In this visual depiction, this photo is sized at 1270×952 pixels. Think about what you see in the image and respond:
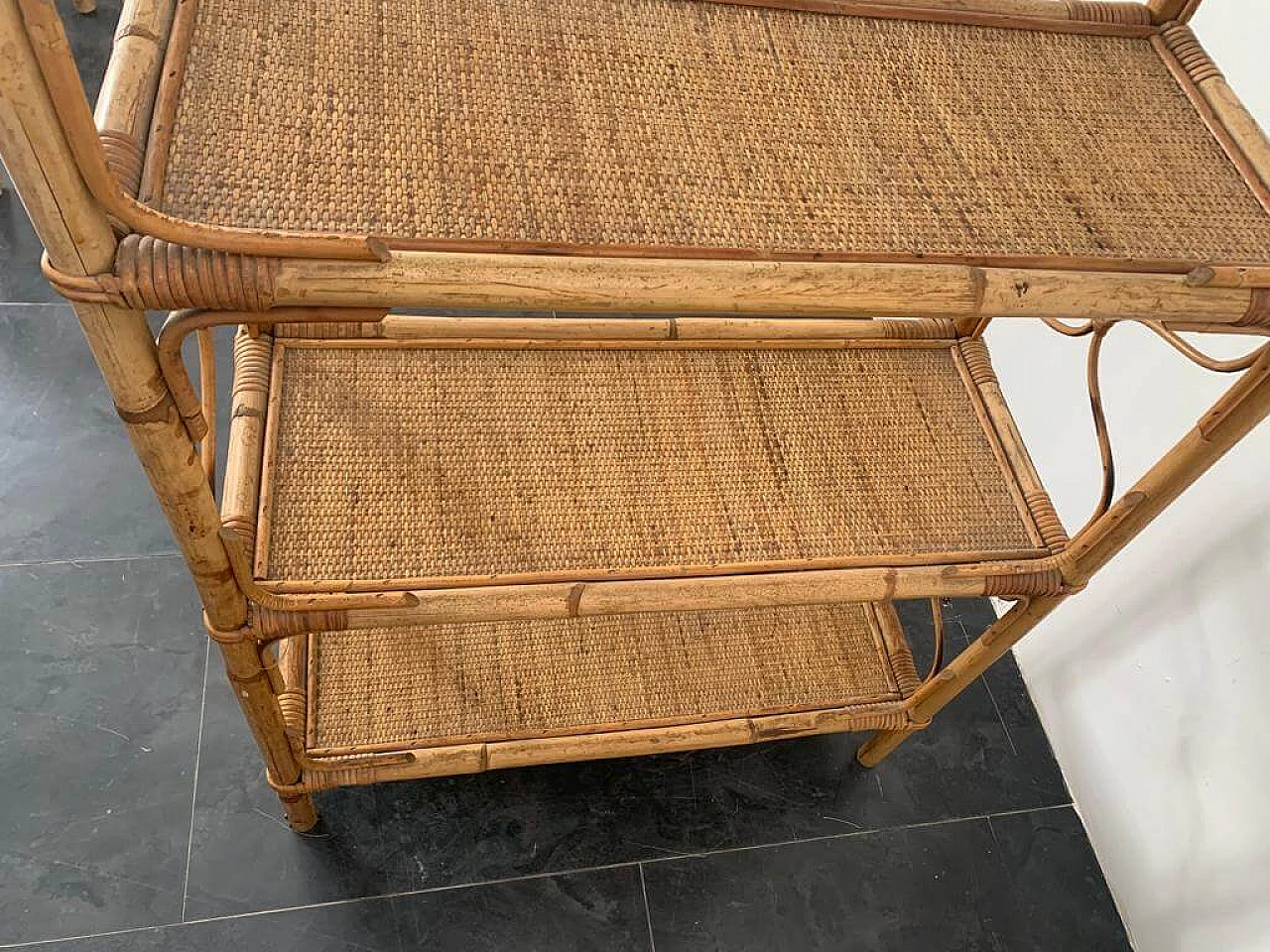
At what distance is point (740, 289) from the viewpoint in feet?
2.16

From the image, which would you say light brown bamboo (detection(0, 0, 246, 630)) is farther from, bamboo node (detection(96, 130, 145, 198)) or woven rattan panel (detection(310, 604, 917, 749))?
woven rattan panel (detection(310, 604, 917, 749))

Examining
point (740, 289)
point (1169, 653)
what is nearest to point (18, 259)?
point (740, 289)

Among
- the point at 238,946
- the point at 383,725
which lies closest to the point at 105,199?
the point at 383,725

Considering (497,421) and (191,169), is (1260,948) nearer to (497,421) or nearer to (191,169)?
(497,421)

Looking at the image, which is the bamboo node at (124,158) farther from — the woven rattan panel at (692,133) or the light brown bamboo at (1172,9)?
the light brown bamboo at (1172,9)

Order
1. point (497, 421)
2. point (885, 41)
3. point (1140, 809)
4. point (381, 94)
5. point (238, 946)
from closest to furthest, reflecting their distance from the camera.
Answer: point (381, 94), point (885, 41), point (497, 421), point (238, 946), point (1140, 809)

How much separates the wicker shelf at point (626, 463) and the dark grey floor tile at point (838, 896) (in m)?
0.53

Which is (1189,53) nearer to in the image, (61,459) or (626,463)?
(626,463)

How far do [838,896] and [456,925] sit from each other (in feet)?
1.63

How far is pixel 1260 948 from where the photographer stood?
115cm

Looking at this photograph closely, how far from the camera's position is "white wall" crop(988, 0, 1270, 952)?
115cm

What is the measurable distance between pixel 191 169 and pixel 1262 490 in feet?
3.65

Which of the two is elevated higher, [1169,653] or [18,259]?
[1169,653]

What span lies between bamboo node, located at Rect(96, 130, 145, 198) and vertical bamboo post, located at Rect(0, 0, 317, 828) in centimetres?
7
